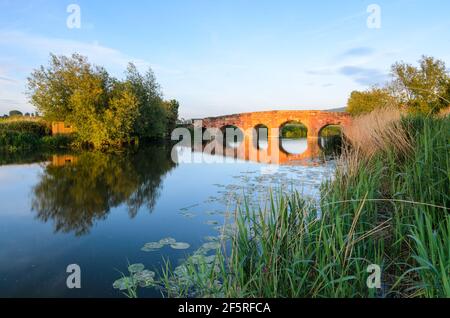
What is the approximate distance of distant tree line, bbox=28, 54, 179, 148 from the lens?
19.9 metres

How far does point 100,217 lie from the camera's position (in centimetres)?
621

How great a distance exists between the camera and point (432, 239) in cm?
211

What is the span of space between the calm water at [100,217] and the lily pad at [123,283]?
8 cm

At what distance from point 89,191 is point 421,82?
27.7m

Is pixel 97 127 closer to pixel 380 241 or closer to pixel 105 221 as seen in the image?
pixel 105 221

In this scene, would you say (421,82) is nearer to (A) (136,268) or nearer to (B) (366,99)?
(B) (366,99)

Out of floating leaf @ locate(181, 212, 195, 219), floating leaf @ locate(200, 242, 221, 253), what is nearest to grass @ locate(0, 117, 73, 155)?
floating leaf @ locate(181, 212, 195, 219)

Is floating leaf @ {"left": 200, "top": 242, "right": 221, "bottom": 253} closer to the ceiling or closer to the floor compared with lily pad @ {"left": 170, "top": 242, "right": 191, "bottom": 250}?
closer to the ceiling

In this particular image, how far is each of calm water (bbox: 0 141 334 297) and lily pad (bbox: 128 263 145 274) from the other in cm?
9

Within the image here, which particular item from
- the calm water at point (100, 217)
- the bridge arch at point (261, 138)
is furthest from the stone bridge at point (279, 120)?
the calm water at point (100, 217)

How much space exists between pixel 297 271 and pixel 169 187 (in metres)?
7.16

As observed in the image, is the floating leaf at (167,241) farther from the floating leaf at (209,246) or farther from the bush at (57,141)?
the bush at (57,141)

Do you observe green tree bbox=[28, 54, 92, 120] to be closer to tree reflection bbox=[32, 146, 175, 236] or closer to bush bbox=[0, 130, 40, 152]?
bush bbox=[0, 130, 40, 152]
